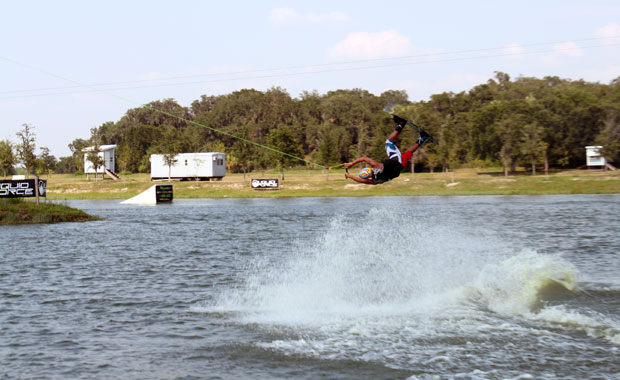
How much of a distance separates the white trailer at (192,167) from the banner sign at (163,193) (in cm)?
2257

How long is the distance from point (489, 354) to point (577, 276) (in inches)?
392

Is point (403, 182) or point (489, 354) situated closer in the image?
point (489, 354)

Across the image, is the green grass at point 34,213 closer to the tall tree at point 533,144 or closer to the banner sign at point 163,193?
the banner sign at point 163,193

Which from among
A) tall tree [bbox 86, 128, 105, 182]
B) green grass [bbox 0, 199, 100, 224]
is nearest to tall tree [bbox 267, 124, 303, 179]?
tall tree [bbox 86, 128, 105, 182]

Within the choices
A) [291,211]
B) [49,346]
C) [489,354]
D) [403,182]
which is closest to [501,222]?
[291,211]

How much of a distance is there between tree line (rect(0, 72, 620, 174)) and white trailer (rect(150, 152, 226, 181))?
2.77m

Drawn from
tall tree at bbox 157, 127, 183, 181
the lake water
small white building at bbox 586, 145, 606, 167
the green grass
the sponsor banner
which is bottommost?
Result: the lake water

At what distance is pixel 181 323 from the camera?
54.4 feet

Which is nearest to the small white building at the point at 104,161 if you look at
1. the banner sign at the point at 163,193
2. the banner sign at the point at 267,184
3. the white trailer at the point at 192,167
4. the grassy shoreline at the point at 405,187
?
the white trailer at the point at 192,167

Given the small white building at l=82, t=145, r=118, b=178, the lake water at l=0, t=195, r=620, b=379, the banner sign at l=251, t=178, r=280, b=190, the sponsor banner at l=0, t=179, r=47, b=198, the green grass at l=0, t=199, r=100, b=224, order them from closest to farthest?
the lake water at l=0, t=195, r=620, b=379, the green grass at l=0, t=199, r=100, b=224, the sponsor banner at l=0, t=179, r=47, b=198, the banner sign at l=251, t=178, r=280, b=190, the small white building at l=82, t=145, r=118, b=178

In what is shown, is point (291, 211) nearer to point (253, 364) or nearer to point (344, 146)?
point (253, 364)

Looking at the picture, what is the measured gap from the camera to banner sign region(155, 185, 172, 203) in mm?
81750

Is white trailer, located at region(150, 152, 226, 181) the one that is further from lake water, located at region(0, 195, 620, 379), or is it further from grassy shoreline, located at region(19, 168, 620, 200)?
lake water, located at region(0, 195, 620, 379)

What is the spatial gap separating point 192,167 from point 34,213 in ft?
198
